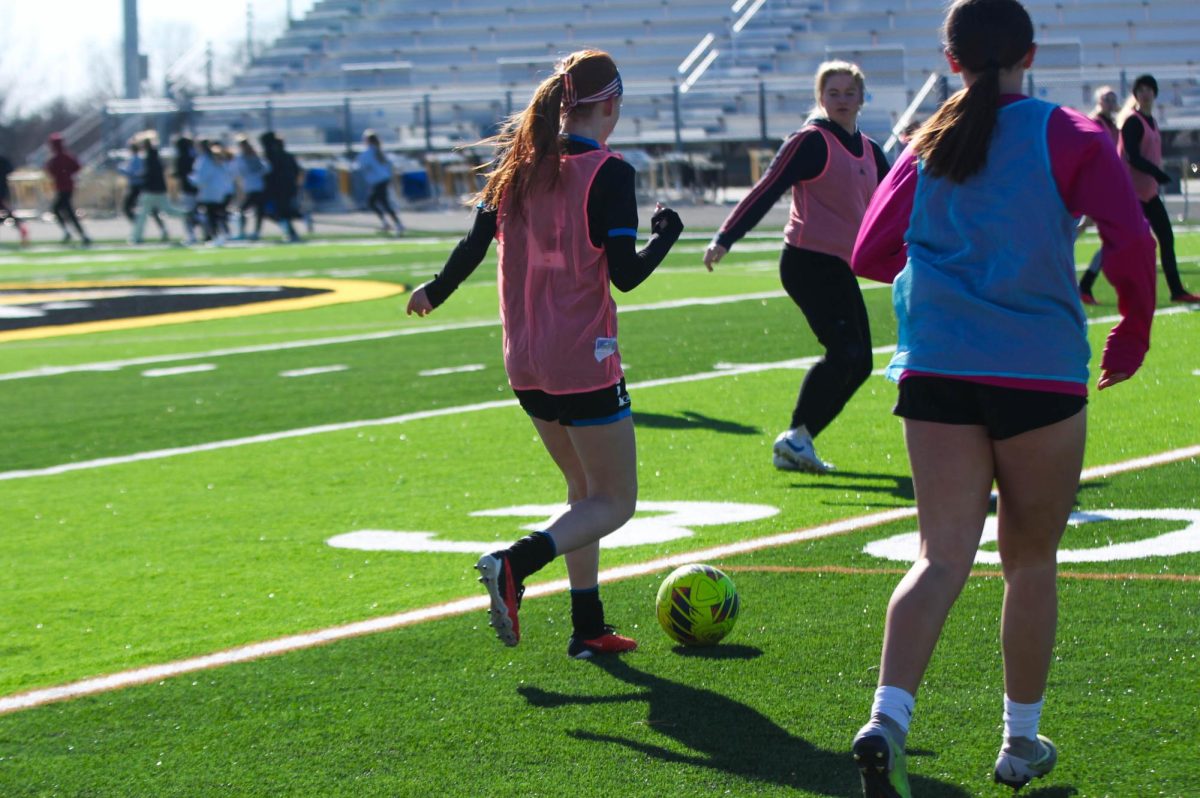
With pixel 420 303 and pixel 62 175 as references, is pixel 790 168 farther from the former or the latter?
pixel 62 175

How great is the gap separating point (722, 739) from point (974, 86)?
5.59 feet

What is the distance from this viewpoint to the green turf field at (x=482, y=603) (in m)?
4.56

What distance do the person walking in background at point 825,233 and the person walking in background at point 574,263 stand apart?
3.33 m

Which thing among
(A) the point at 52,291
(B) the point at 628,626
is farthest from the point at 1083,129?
(A) the point at 52,291

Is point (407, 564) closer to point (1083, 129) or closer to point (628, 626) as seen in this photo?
point (628, 626)

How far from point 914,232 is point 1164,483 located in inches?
167

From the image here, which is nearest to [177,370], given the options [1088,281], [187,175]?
[1088,281]

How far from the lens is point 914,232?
4121mm

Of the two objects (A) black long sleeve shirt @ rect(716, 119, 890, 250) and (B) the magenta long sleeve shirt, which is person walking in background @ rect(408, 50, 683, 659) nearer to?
(B) the magenta long sleeve shirt

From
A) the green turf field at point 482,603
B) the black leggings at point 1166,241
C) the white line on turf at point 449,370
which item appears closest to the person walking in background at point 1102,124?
the black leggings at point 1166,241

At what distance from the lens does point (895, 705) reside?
3977mm

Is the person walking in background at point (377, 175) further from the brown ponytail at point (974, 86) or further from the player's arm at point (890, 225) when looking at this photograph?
the brown ponytail at point (974, 86)

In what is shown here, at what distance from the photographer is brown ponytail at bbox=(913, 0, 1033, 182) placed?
13.0 feet

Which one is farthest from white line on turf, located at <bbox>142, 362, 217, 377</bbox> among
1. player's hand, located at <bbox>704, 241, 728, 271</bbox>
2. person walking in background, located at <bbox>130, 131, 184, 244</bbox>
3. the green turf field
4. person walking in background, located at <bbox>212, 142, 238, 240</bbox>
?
person walking in background, located at <bbox>212, 142, 238, 240</bbox>
